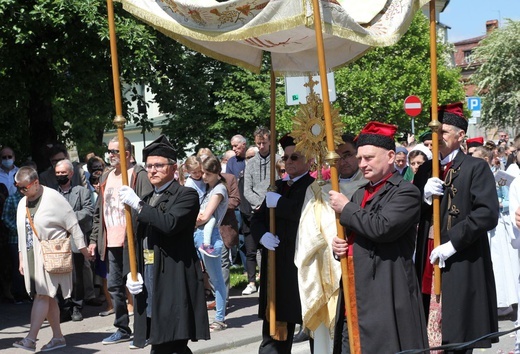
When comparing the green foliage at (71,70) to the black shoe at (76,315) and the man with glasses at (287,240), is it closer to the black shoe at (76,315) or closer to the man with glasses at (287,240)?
the black shoe at (76,315)

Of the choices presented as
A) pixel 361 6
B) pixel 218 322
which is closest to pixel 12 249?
pixel 218 322

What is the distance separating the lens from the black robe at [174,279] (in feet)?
23.2

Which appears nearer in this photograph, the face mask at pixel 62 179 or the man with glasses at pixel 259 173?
the face mask at pixel 62 179

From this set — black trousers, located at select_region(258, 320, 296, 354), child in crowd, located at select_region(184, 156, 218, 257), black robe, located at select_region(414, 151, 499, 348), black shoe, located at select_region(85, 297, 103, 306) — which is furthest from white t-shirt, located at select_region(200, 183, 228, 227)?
black robe, located at select_region(414, 151, 499, 348)

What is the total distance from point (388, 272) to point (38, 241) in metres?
4.80

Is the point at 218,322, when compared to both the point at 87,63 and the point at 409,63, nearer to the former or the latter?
the point at 87,63

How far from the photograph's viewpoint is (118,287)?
31.7 ft

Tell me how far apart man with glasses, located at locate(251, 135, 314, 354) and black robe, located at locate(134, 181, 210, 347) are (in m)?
0.56

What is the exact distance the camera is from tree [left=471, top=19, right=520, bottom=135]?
4862cm

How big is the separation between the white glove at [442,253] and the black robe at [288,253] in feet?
4.19

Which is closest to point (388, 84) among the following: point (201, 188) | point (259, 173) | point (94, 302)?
point (259, 173)

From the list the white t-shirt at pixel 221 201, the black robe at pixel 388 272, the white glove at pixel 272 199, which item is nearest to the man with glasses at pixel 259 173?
the white t-shirt at pixel 221 201

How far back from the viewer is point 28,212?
9.46 meters

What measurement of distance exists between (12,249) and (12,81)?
2887 mm
